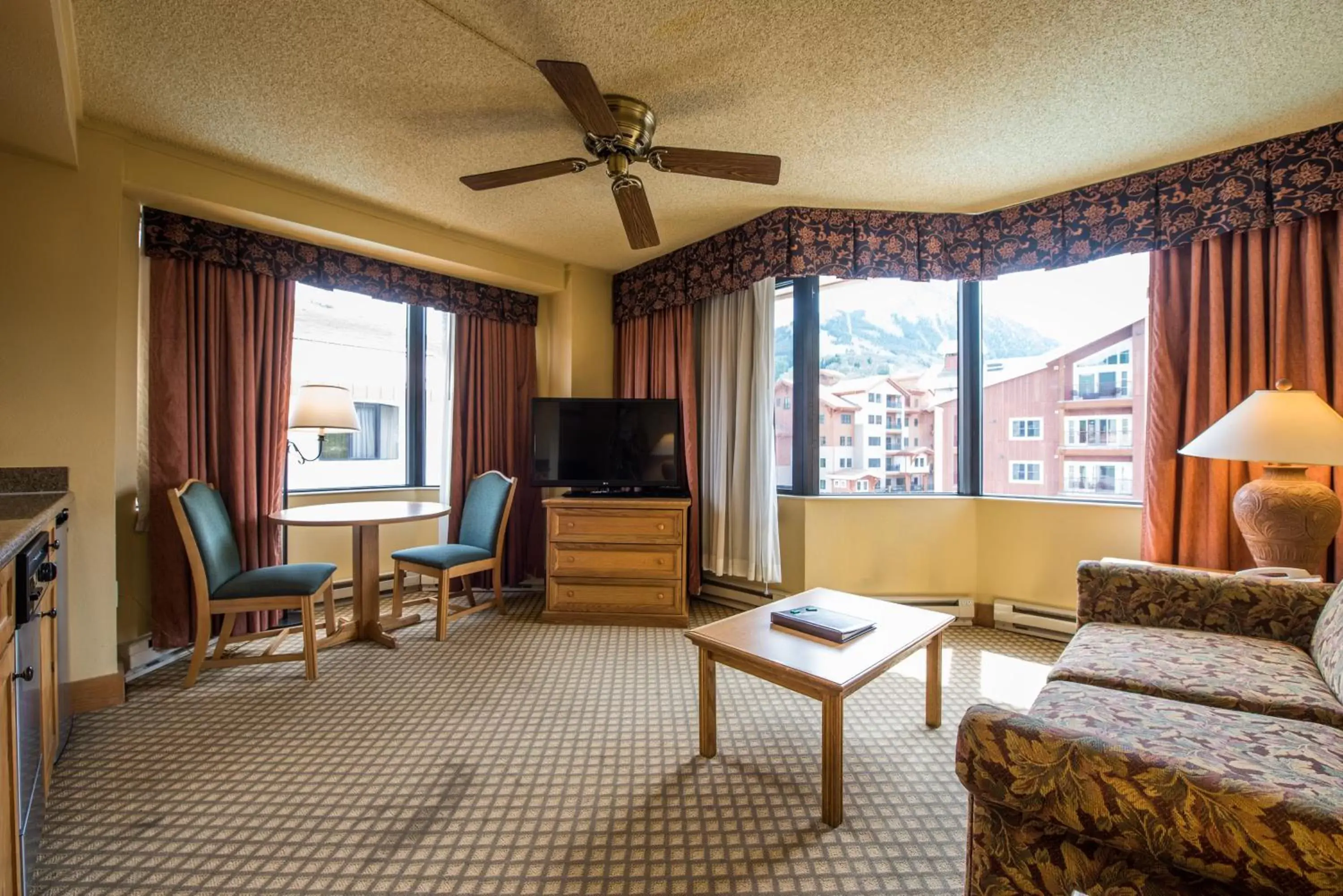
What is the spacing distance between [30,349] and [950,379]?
175 inches

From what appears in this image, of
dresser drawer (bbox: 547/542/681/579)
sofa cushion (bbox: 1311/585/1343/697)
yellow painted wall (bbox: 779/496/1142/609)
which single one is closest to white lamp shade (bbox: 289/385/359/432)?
dresser drawer (bbox: 547/542/681/579)

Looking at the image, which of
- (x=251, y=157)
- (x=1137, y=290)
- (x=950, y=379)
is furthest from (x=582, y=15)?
(x=1137, y=290)

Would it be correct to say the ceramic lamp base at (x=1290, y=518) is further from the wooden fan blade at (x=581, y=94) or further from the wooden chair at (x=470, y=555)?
the wooden chair at (x=470, y=555)

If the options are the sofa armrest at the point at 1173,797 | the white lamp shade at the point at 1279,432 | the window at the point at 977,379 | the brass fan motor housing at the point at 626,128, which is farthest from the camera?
the window at the point at 977,379

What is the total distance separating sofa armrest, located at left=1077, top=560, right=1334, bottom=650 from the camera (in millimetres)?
1790

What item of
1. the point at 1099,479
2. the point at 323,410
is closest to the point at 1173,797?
the point at 1099,479

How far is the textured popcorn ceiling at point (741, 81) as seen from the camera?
1.74 meters

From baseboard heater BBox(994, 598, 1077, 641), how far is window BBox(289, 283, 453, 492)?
12.5 ft

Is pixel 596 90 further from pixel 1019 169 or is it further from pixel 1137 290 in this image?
pixel 1137 290

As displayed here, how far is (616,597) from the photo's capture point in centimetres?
339

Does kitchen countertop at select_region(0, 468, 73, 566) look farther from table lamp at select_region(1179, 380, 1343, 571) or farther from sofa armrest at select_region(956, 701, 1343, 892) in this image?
table lamp at select_region(1179, 380, 1343, 571)

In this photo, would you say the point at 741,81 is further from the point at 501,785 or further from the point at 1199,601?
the point at 501,785

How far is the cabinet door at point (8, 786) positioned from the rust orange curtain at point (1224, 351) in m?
3.96

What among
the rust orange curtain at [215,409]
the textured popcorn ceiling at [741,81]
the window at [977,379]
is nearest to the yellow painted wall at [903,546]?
the window at [977,379]
